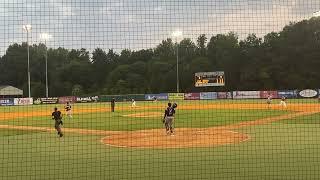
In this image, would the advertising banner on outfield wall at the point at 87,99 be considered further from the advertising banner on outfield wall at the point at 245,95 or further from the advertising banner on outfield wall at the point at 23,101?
the advertising banner on outfield wall at the point at 245,95

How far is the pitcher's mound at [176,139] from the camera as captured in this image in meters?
17.0

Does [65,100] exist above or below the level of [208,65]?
below

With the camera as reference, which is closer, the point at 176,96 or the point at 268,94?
the point at 268,94

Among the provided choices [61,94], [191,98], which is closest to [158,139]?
[191,98]

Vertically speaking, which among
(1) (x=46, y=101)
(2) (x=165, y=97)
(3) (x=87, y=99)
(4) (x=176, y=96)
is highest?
(4) (x=176, y=96)

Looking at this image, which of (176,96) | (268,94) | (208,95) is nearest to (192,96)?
(176,96)

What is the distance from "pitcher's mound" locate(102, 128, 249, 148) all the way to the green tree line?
44.9 metres

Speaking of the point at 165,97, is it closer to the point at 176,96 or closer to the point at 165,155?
the point at 176,96

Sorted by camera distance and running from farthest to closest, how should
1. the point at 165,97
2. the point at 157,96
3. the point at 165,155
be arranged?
the point at 157,96 < the point at 165,97 < the point at 165,155

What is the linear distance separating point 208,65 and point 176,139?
51.9 meters

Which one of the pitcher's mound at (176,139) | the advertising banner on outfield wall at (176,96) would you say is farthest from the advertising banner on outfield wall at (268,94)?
the pitcher's mound at (176,139)

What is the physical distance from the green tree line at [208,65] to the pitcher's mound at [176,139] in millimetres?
44909

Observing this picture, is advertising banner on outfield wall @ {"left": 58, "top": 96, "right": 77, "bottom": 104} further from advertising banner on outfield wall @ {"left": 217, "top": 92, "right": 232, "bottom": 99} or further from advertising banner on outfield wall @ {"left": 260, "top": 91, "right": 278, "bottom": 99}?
advertising banner on outfield wall @ {"left": 260, "top": 91, "right": 278, "bottom": 99}

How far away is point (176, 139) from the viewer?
18734mm
